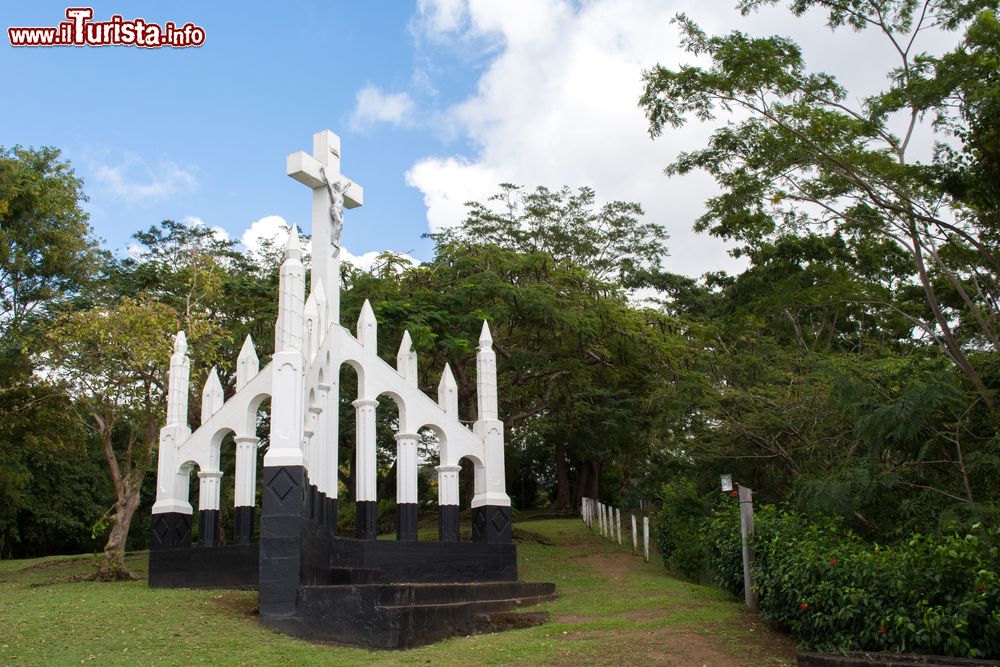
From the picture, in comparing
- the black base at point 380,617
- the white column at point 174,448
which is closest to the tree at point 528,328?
the white column at point 174,448

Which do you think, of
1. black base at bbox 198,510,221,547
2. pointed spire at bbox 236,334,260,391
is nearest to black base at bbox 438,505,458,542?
black base at bbox 198,510,221,547

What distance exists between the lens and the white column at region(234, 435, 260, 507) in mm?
12781

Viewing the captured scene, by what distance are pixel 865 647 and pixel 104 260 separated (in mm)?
20065

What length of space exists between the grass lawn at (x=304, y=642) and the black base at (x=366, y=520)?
197cm

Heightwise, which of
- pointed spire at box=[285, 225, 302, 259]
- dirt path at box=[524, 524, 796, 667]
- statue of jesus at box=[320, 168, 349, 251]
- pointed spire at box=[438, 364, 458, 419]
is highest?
statue of jesus at box=[320, 168, 349, 251]

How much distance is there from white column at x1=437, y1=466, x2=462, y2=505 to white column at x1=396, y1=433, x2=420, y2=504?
22.6 inches

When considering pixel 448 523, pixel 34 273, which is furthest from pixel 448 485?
pixel 34 273

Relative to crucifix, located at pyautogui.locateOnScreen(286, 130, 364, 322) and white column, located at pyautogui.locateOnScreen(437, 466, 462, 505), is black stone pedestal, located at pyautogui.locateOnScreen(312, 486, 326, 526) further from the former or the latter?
crucifix, located at pyautogui.locateOnScreen(286, 130, 364, 322)

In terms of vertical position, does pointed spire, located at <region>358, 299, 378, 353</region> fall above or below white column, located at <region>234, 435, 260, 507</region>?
above

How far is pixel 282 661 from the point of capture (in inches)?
335

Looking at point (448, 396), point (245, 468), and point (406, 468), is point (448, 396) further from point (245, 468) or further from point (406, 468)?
point (245, 468)

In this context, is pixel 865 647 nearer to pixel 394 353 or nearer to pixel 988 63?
pixel 988 63

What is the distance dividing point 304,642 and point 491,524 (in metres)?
5.30

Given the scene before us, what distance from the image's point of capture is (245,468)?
42.2 ft
